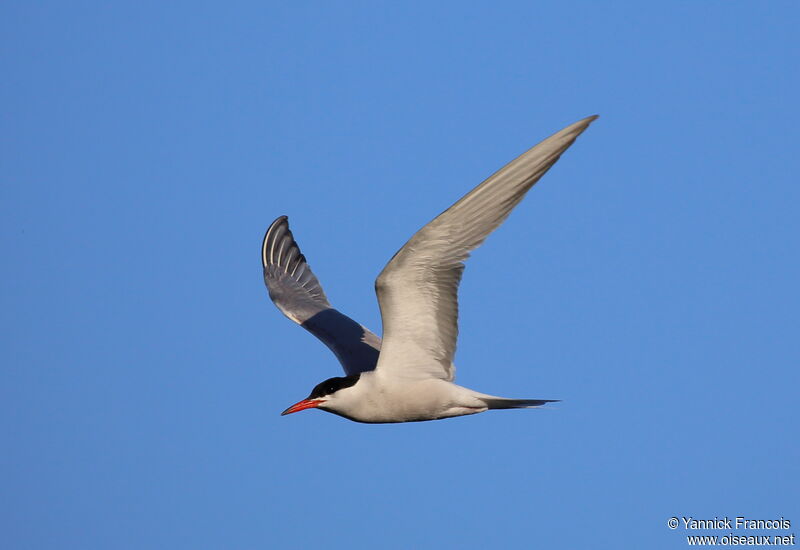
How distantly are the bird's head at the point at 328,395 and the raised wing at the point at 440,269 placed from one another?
14.5 inches

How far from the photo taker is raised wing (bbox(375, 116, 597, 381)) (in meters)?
7.94

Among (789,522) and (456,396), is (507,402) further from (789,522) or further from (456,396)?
(789,522)

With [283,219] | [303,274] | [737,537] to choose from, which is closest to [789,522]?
[737,537]

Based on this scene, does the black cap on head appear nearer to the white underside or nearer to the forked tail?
the white underside

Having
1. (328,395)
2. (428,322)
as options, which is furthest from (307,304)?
(428,322)

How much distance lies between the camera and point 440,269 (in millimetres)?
8750

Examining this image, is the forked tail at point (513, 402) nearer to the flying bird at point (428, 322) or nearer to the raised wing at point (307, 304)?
the flying bird at point (428, 322)

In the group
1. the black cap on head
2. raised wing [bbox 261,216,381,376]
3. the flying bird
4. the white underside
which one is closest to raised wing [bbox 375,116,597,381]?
the flying bird

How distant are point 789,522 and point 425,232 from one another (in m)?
4.82

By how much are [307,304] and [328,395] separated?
320cm

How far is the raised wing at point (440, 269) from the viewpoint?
7.94 metres

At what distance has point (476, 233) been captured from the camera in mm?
8445

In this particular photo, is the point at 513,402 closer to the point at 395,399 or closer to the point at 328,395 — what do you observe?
the point at 395,399

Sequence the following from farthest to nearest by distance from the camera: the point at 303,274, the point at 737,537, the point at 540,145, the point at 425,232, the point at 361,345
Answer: the point at 303,274, the point at 361,345, the point at 737,537, the point at 425,232, the point at 540,145
